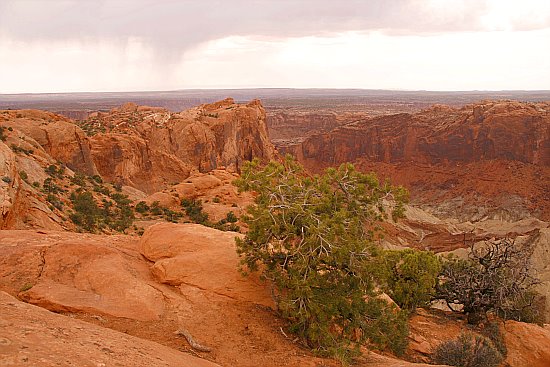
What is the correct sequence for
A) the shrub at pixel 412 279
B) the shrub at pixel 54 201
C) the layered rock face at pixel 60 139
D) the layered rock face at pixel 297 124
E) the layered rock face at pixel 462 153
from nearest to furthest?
the shrub at pixel 412 279, the shrub at pixel 54 201, the layered rock face at pixel 60 139, the layered rock face at pixel 462 153, the layered rock face at pixel 297 124

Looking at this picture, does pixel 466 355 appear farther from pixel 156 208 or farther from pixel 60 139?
pixel 60 139

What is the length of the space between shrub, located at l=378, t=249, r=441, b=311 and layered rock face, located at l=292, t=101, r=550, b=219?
43.4 m

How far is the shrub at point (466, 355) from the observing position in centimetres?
1168

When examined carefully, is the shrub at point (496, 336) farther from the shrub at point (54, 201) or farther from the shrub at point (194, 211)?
the shrub at point (54, 201)

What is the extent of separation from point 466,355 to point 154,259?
9006 mm

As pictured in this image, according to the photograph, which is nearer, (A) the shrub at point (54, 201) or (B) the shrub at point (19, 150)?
(A) the shrub at point (54, 201)

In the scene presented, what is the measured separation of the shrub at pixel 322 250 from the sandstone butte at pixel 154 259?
27.7 inches

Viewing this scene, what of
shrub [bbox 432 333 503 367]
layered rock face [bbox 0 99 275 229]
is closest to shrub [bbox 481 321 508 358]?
shrub [bbox 432 333 503 367]

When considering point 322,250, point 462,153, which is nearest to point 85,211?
point 322,250

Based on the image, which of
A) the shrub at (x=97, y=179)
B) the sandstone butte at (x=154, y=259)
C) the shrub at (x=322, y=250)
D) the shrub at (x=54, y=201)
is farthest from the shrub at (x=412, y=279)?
the shrub at (x=97, y=179)

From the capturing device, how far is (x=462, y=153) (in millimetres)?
65938

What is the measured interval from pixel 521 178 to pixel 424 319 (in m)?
51.0

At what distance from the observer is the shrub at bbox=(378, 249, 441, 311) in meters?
16.0

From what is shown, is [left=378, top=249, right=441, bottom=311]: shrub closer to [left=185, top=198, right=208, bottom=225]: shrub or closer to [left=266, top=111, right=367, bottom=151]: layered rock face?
[left=185, top=198, right=208, bottom=225]: shrub
